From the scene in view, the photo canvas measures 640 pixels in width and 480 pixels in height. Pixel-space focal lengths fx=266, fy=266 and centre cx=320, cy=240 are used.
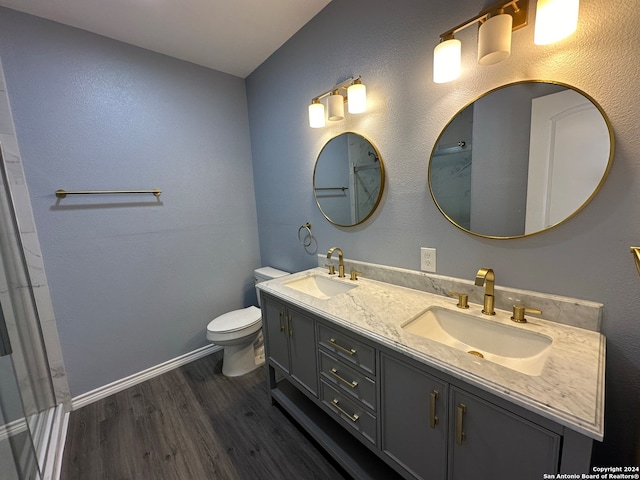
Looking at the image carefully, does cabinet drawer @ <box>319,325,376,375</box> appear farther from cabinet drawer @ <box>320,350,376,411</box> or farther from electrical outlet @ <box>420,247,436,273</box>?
electrical outlet @ <box>420,247,436,273</box>

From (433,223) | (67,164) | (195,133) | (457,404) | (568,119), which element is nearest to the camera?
(457,404)

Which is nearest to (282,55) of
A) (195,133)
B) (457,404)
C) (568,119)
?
(195,133)

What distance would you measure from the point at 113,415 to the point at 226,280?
1.23 metres

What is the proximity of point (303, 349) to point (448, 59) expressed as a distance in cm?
156

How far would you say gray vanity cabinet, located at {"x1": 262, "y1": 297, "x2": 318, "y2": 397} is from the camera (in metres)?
1.45

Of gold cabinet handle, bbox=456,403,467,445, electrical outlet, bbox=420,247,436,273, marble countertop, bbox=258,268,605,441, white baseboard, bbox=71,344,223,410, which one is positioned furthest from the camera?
white baseboard, bbox=71,344,223,410

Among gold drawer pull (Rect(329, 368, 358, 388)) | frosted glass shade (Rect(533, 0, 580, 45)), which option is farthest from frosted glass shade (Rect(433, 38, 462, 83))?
gold drawer pull (Rect(329, 368, 358, 388))

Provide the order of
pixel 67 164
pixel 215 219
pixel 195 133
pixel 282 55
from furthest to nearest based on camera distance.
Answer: pixel 215 219
pixel 195 133
pixel 282 55
pixel 67 164

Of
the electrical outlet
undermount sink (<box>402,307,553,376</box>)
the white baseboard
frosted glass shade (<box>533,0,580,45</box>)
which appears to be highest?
frosted glass shade (<box>533,0,580,45</box>)

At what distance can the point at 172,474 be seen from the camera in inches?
55.2

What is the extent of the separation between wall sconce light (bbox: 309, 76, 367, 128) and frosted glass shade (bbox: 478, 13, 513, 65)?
65cm

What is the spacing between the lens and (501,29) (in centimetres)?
98

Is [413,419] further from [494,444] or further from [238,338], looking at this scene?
[238,338]

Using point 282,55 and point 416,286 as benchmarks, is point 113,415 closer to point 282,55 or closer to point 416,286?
point 416,286
